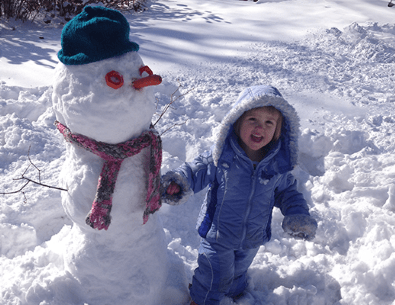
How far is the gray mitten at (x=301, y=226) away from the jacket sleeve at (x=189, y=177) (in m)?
0.45

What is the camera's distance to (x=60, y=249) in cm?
192

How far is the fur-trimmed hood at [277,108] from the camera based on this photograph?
1.59m

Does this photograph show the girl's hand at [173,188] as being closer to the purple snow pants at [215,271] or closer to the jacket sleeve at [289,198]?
the purple snow pants at [215,271]

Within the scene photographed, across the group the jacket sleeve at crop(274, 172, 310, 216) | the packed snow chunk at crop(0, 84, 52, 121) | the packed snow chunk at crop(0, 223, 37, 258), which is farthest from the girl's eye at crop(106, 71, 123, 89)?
the packed snow chunk at crop(0, 84, 52, 121)

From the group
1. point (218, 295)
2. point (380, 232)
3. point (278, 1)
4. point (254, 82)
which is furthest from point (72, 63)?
point (278, 1)

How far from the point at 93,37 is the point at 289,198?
4.06 ft

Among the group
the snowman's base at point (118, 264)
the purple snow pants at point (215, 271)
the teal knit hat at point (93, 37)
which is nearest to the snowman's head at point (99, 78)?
the teal knit hat at point (93, 37)

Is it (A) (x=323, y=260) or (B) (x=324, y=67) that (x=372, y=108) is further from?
(A) (x=323, y=260)

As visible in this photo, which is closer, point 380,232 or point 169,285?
point 169,285

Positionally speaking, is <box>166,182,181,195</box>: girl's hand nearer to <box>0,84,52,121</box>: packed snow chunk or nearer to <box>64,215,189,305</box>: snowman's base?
<box>64,215,189,305</box>: snowman's base

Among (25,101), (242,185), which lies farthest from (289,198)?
(25,101)

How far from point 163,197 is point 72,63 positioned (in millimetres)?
747

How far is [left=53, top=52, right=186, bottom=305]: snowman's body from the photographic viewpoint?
1303 millimetres

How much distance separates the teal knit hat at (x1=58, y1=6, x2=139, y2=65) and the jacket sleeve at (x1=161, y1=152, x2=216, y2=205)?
64 centimetres
